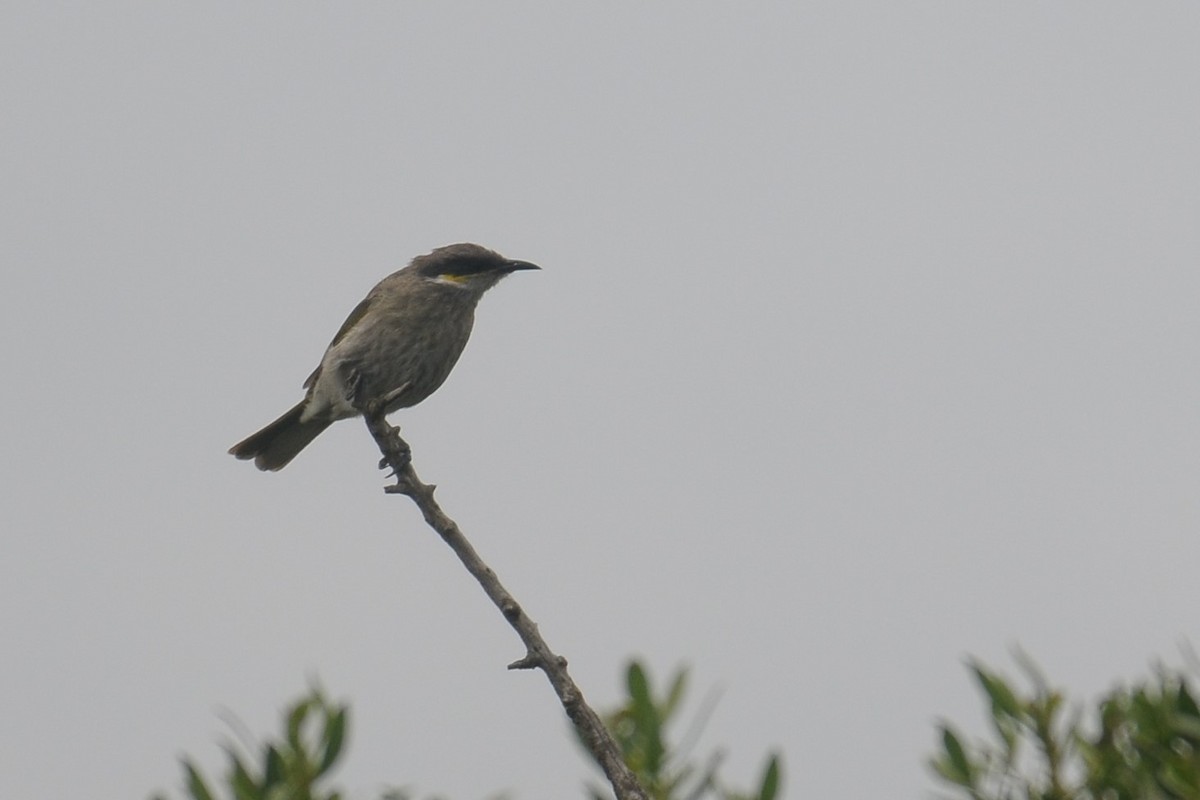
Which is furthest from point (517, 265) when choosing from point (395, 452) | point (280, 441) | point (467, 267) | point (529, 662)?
point (529, 662)

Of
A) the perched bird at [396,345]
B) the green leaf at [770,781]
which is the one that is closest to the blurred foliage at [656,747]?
the green leaf at [770,781]

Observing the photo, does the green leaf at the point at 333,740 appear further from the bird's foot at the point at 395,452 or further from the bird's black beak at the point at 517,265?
the bird's black beak at the point at 517,265

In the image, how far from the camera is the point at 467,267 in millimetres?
10523

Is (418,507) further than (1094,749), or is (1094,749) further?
(418,507)

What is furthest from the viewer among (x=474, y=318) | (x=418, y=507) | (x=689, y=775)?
(x=474, y=318)

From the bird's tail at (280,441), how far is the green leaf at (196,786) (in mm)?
7056

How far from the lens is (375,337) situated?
986cm

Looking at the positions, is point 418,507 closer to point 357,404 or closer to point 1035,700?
point 1035,700

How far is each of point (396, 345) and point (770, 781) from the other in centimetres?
643

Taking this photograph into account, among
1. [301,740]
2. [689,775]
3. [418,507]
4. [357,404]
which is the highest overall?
[357,404]

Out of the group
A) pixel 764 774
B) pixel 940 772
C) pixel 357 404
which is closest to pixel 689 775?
pixel 764 774

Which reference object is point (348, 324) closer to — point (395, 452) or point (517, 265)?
point (517, 265)

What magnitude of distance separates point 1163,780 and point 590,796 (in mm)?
1386

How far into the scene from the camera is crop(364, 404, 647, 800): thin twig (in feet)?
12.9
